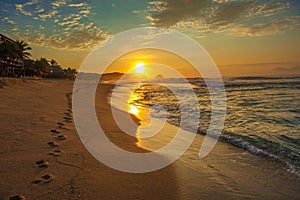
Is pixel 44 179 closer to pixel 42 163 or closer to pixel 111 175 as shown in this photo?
pixel 42 163

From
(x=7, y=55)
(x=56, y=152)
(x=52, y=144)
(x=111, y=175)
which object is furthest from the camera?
(x=7, y=55)

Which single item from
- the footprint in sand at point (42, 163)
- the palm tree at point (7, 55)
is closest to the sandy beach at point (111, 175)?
the footprint in sand at point (42, 163)

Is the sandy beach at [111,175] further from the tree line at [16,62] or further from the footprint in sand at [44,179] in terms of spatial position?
the tree line at [16,62]

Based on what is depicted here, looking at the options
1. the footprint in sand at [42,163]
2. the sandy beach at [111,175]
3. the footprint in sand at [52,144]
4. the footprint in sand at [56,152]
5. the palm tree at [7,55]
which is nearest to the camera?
the sandy beach at [111,175]

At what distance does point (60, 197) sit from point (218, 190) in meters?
2.40

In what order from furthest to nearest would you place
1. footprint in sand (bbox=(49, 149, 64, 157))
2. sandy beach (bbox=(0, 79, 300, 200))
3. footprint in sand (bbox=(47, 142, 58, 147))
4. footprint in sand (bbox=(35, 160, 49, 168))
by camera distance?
footprint in sand (bbox=(47, 142, 58, 147)), footprint in sand (bbox=(49, 149, 64, 157)), footprint in sand (bbox=(35, 160, 49, 168)), sandy beach (bbox=(0, 79, 300, 200))

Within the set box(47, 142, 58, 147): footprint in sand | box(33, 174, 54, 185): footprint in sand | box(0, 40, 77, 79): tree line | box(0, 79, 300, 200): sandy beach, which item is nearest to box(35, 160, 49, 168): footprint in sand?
box(0, 79, 300, 200): sandy beach

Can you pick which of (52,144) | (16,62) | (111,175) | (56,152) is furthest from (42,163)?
(16,62)

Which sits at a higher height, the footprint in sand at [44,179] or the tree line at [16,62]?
the tree line at [16,62]

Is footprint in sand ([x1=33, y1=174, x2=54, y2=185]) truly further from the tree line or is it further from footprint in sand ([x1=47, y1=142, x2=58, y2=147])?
the tree line

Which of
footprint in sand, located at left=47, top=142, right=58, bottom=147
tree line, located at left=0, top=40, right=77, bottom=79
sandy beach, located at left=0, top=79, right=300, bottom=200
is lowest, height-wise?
sandy beach, located at left=0, top=79, right=300, bottom=200

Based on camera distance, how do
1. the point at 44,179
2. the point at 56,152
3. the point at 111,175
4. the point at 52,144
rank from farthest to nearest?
the point at 52,144
the point at 56,152
the point at 111,175
the point at 44,179

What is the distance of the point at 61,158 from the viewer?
394 cm

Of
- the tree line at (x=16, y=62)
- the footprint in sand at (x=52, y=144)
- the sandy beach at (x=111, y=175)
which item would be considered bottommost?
the sandy beach at (x=111, y=175)
